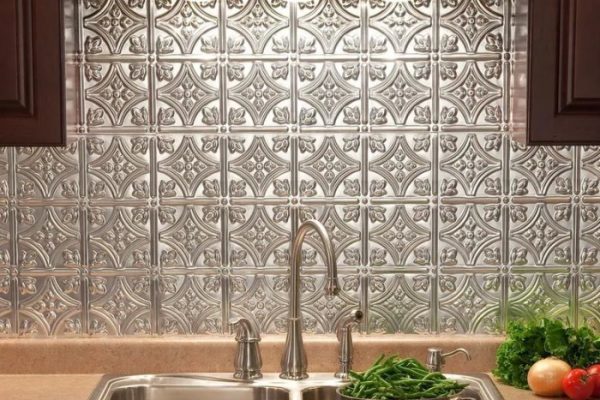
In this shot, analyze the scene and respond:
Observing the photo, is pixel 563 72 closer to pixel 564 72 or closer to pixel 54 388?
pixel 564 72

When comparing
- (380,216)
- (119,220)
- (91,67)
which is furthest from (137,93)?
(380,216)

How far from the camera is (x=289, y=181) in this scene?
8.13 ft

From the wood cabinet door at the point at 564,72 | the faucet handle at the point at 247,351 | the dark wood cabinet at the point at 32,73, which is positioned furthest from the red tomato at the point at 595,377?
the dark wood cabinet at the point at 32,73

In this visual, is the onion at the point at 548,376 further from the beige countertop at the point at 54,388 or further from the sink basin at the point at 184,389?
the sink basin at the point at 184,389

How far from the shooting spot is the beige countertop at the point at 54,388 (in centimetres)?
227

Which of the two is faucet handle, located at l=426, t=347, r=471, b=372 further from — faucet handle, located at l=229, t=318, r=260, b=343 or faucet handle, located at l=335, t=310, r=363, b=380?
faucet handle, located at l=229, t=318, r=260, b=343

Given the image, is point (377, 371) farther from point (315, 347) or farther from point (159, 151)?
point (159, 151)

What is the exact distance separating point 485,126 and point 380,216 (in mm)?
342

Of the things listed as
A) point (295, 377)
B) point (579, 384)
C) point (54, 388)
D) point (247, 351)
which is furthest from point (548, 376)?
point (54, 388)

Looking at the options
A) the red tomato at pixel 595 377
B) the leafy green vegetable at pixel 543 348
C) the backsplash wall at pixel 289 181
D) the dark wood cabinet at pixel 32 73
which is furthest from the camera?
the backsplash wall at pixel 289 181

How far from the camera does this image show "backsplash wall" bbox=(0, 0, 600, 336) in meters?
2.44

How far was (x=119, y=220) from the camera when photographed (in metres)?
2.48

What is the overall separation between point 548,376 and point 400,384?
346mm

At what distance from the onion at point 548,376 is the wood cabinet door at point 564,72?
504 mm
